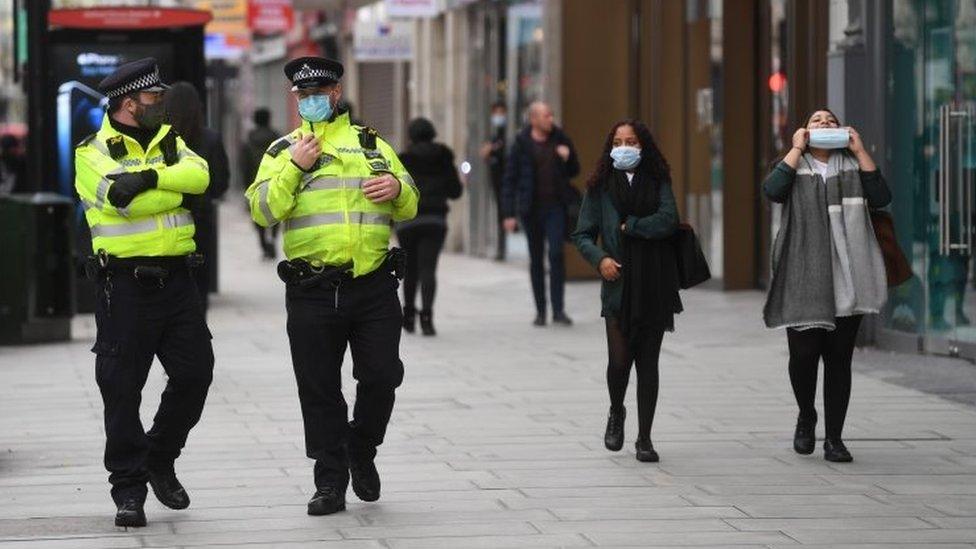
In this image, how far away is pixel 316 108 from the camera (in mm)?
7906

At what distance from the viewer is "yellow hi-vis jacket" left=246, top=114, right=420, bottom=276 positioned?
7.93 metres

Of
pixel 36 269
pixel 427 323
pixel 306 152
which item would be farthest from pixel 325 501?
pixel 36 269

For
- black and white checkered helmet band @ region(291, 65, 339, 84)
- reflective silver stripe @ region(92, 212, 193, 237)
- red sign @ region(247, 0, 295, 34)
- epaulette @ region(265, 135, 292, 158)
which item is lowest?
reflective silver stripe @ region(92, 212, 193, 237)

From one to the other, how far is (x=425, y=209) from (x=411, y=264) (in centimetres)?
47

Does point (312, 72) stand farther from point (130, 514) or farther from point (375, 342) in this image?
point (130, 514)

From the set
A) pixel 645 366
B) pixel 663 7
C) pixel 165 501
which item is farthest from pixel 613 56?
pixel 165 501

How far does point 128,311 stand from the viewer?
792 centimetres

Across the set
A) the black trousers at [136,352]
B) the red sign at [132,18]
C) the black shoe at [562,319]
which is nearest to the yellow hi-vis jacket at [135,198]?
the black trousers at [136,352]

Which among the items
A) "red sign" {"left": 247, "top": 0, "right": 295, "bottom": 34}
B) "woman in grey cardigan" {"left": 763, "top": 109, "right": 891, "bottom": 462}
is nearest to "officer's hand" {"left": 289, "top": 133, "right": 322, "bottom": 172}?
"woman in grey cardigan" {"left": 763, "top": 109, "right": 891, "bottom": 462}

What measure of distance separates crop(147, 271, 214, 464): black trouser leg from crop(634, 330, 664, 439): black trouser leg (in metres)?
2.34

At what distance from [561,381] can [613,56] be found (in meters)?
9.42

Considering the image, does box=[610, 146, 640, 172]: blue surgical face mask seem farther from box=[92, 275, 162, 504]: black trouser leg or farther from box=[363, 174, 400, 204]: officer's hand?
box=[92, 275, 162, 504]: black trouser leg

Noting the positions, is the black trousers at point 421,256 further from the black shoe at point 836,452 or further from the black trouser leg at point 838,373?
the black shoe at point 836,452

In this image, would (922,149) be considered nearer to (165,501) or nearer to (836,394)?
(836,394)
